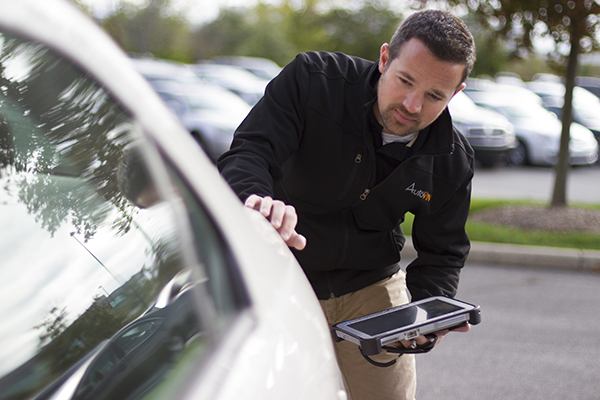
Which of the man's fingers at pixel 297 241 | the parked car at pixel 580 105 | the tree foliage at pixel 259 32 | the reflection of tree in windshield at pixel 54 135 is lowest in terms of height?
the parked car at pixel 580 105

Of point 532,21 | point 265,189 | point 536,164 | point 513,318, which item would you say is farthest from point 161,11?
point 265,189

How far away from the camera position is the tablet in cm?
159

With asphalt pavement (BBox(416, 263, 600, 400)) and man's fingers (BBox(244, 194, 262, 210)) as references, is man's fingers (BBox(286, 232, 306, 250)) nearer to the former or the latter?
man's fingers (BBox(244, 194, 262, 210))

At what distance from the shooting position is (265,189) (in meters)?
1.82

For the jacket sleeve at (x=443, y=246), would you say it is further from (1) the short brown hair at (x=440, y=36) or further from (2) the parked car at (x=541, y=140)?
(2) the parked car at (x=541, y=140)

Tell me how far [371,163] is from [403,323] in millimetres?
730

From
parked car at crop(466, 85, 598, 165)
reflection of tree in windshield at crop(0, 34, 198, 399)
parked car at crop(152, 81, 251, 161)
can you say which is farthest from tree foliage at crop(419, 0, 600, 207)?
reflection of tree in windshield at crop(0, 34, 198, 399)

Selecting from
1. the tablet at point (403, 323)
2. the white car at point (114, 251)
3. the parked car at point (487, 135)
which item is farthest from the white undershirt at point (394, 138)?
the parked car at point (487, 135)

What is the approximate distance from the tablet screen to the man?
0.53 meters

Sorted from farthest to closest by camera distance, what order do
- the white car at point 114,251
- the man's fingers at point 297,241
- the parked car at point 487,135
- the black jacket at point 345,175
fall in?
1. the parked car at point 487,135
2. the black jacket at point 345,175
3. the man's fingers at point 297,241
4. the white car at point 114,251

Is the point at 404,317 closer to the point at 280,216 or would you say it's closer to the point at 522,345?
the point at 280,216

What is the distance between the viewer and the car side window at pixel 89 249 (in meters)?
0.89

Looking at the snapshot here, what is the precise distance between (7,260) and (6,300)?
0.05m

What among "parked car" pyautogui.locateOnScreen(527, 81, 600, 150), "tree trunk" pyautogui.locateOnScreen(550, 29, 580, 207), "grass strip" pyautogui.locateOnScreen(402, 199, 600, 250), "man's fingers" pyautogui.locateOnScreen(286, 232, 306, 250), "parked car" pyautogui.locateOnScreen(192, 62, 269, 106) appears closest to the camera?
"man's fingers" pyautogui.locateOnScreen(286, 232, 306, 250)
